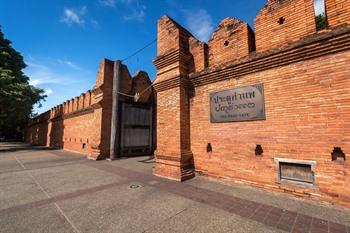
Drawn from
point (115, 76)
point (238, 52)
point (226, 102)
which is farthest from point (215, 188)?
point (115, 76)

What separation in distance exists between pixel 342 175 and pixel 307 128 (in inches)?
44.7

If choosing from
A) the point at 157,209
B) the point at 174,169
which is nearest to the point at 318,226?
the point at 157,209

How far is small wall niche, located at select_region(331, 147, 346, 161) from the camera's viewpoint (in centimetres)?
401

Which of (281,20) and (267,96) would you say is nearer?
(281,20)

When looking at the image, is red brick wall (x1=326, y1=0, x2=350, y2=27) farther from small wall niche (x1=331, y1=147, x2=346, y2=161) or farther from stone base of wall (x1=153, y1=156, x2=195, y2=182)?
stone base of wall (x1=153, y1=156, x2=195, y2=182)

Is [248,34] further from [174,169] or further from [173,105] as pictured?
[174,169]

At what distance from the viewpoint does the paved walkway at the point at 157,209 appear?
3281 mm

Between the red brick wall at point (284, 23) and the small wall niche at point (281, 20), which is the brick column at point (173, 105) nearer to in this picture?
the red brick wall at point (284, 23)

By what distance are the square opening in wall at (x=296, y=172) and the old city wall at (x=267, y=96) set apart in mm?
138

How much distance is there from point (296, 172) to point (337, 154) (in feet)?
3.07

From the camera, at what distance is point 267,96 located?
16.8 ft

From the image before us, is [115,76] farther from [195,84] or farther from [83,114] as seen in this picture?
[195,84]

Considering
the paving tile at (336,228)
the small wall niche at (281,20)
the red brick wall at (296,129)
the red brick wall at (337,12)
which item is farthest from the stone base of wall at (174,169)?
the red brick wall at (337,12)

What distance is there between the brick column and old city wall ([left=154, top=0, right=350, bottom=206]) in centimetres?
4
